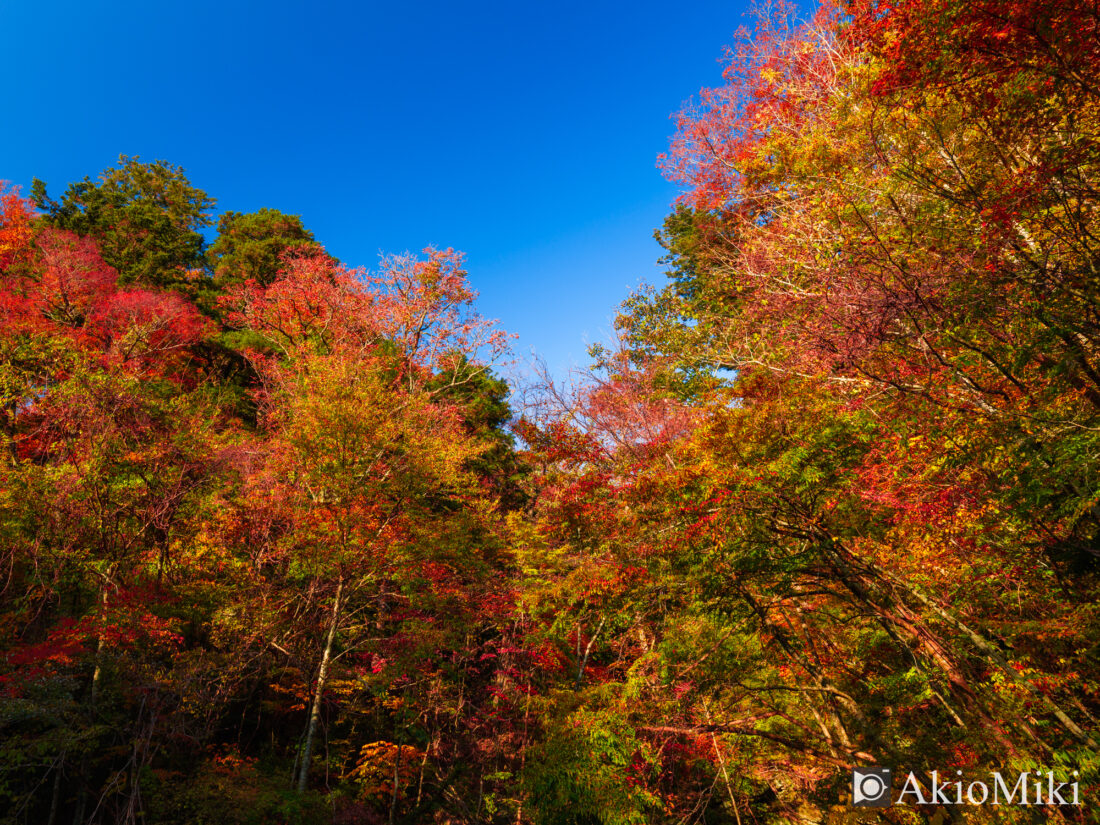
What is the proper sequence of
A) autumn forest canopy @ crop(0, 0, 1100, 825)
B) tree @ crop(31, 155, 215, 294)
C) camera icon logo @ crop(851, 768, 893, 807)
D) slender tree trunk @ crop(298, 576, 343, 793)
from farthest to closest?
tree @ crop(31, 155, 215, 294), slender tree trunk @ crop(298, 576, 343, 793), camera icon logo @ crop(851, 768, 893, 807), autumn forest canopy @ crop(0, 0, 1100, 825)

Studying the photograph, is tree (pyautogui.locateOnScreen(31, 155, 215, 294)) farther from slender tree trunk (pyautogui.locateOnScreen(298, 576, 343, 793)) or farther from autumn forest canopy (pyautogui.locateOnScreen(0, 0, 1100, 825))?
slender tree trunk (pyautogui.locateOnScreen(298, 576, 343, 793))

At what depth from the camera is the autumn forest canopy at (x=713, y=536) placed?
4.85 metres

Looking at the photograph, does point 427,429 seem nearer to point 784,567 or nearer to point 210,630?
point 210,630

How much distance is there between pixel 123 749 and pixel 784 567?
11.0m

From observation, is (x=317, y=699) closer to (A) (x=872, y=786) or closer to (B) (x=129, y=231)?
(A) (x=872, y=786)

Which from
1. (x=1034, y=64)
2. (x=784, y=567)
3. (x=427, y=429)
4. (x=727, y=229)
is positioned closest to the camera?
(x=1034, y=64)

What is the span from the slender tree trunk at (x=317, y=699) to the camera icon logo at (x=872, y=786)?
8.78 metres

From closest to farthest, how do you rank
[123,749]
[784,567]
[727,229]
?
1. [784,567]
2. [123,749]
3. [727,229]

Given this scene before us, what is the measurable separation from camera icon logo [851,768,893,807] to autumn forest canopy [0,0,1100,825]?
339 millimetres

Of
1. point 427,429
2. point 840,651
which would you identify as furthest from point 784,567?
point 427,429

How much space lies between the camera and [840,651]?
8.92 metres

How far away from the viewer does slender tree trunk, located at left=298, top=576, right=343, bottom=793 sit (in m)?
8.99

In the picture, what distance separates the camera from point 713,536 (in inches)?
255

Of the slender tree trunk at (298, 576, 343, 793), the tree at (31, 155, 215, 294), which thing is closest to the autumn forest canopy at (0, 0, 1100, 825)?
the slender tree trunk at (298, 576, 343, 793)
